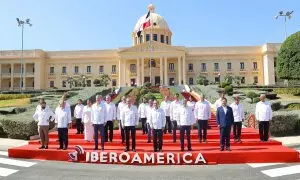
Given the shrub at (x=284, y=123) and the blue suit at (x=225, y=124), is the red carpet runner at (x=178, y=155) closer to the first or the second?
the blue suit at (x=225, y=124)

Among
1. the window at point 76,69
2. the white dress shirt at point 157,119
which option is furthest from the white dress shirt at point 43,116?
the window at point 76,69

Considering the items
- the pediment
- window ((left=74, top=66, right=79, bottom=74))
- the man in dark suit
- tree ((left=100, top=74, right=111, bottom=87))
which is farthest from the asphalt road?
window ((left=74, top=66, right=79, bottom=74))

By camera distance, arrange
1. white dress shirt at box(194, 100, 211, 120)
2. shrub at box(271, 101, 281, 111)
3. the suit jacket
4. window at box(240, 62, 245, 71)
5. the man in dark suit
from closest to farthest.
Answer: the man in dark suit
the suit jacket
white dress shirt at box(194, 100, 211, 120)
shrub at box(271, 101, 281, 111)
window at box(240, 62, 245, 71)

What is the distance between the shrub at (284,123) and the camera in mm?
15164

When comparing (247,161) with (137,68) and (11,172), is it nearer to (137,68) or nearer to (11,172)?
(11,172)

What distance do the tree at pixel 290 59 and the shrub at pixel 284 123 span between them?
71.1 ft

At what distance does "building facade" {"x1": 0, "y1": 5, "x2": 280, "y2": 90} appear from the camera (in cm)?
6612

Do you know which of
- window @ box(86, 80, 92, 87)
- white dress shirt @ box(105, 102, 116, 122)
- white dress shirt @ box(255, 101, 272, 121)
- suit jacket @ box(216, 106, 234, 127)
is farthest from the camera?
window @ box(86, 80, 92, 87)

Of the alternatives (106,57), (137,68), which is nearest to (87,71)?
(106,57)

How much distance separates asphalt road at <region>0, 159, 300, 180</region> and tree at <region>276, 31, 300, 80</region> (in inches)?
1116

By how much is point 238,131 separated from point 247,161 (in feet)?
8.34

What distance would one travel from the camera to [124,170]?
9.57 m

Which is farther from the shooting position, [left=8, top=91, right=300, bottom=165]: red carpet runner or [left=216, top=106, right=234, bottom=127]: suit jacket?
[left=216, top=106, right=234, bottom=127]: suit jacket

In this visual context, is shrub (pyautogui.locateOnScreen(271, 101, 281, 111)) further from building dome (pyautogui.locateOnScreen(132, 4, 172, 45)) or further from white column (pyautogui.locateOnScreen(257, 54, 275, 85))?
building dome (pyautogui.locateOnScreen(132, 4, 172, 45))
